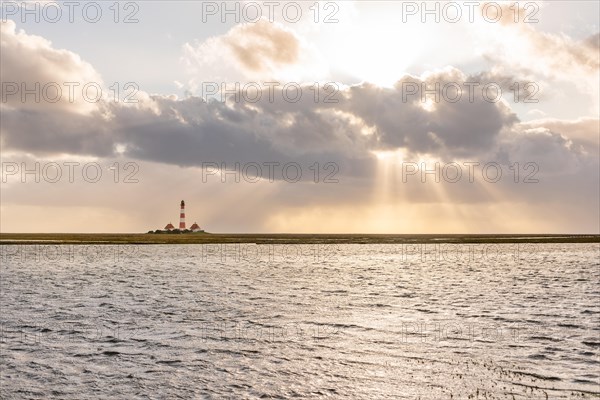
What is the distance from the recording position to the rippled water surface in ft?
57.5

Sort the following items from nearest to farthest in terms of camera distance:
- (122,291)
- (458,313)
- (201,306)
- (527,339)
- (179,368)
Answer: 1. (179,368)
2. (527,339)
3. (458,313)
4. (201,306)
5. (122,291)

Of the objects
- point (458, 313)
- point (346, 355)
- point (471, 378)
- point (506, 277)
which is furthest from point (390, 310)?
point (506, 277)

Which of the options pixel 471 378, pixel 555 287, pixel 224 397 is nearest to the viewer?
pixel 224 397

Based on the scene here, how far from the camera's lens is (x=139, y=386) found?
17516 millimetres

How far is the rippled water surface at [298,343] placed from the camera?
17.5 meters

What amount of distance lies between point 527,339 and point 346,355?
9.03 m

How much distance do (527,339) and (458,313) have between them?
8.81 m

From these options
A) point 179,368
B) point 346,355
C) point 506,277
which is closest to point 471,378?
point 346,355

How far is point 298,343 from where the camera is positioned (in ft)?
79.2

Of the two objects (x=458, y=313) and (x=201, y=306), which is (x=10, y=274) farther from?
(x=458, y=313)

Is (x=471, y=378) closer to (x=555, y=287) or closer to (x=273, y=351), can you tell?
(x=273, y=351)

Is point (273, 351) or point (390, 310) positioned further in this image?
point (390, 310)

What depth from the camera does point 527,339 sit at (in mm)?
25078

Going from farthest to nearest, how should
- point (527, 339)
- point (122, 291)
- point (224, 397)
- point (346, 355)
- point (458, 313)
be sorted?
point (122, 291) < point (458, 313) < point (527, 339) < point (346, 355) < point (224, 397)
